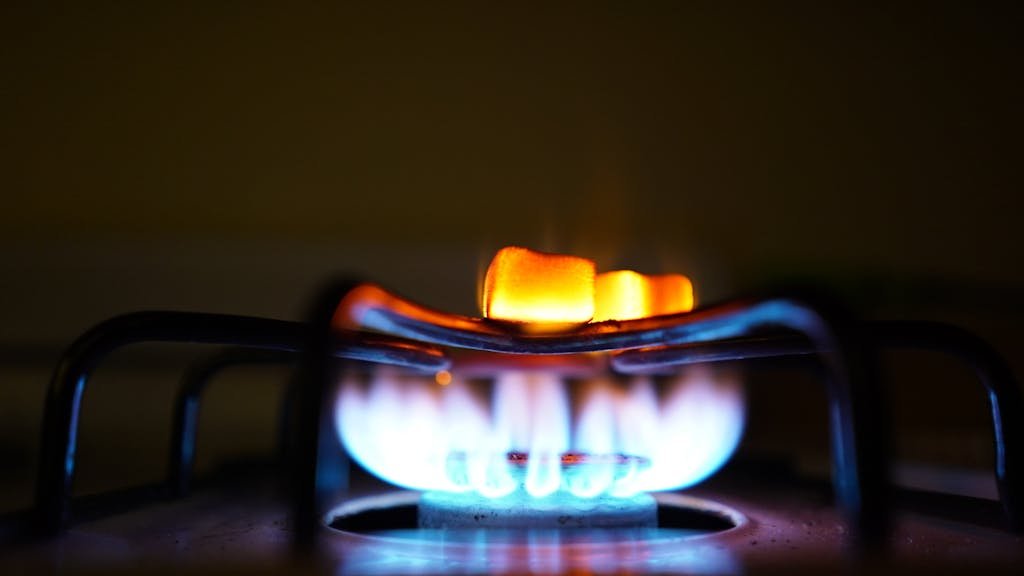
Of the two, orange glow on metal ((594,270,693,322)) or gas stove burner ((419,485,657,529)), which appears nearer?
gas stove burner ((419,485,657,529))

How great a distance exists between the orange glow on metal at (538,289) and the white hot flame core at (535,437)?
11 centimetres

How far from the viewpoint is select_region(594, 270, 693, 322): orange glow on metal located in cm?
64

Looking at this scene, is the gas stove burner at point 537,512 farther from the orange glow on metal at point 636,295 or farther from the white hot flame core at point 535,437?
the orange glow on metal at point 636,295

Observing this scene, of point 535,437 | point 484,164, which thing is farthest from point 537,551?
point 484,164

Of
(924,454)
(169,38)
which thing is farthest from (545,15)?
(924,454)

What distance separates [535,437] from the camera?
627 millimetres

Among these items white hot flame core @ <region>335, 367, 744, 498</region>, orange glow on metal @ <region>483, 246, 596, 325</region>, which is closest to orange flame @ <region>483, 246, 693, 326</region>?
orange glow on metal @ <region>483, 246, 596, 325</region>

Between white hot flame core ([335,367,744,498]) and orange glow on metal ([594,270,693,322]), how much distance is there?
10 cm

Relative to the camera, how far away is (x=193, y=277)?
1.19 m

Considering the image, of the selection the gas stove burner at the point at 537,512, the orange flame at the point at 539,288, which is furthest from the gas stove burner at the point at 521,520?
the orange flame at the point at 539,288

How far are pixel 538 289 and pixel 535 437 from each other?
0.13 m

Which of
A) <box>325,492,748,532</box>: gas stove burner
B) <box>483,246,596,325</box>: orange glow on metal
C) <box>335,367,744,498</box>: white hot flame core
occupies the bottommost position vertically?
<box>325,492,748,532</box>: gas stove burner

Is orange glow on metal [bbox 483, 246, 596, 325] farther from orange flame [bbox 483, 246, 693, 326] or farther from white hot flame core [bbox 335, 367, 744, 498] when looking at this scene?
white hot flame core [bbox 335, 367, 744, 498]

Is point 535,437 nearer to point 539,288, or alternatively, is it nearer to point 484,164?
point 539,288
